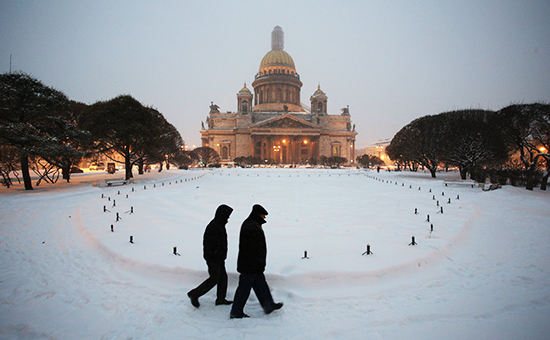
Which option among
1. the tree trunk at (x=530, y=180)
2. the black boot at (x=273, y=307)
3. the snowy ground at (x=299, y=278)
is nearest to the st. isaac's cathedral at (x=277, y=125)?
the tree trunk at (x=530, y=180)

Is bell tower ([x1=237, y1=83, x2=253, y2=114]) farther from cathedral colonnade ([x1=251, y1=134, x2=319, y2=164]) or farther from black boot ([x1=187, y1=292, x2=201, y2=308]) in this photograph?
black boot ([x1=187, y1=292, x2=201, y2=308])

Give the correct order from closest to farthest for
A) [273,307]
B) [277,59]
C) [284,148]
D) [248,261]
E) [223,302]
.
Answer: [248,261], [273,307], [223,302], [284,148], [277,59]

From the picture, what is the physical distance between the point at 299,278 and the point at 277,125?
63.4 metres

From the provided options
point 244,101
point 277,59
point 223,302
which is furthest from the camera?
point 277,59

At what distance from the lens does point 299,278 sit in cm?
535

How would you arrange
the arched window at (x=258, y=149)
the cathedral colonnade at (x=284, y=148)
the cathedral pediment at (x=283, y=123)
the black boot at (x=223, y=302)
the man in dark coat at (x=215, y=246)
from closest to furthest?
1. the man in dark coat at (x=215, y=246)
2. the black boot at (x=223, y=302)
3. the cathedral pediment at (x=283, y=123)
4. the cathedral colonnade at (x=284, y=148)
5. the arched window at (x=258, y=149)

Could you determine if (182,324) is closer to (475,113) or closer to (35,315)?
(35,315)

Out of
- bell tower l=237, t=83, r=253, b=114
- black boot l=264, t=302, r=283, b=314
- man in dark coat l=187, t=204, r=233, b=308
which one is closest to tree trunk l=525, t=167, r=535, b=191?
black boot l=264, t=302, r=283, b=314

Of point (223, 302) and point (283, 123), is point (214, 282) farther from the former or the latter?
point (283, 123)

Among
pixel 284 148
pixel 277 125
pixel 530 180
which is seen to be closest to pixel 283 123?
pixel 277 125

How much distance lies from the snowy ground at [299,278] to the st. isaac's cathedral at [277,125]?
179ft

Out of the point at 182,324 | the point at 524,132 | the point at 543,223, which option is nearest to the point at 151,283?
the point at 182,324

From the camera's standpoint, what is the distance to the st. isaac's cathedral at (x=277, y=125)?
67875mm

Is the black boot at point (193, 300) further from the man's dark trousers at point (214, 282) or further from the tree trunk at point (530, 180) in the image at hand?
the tree trunk at point (530, 180)
